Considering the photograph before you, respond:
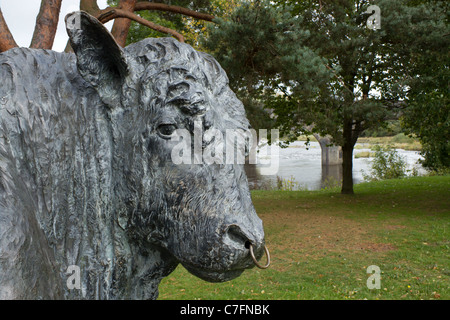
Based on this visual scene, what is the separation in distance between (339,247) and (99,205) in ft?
32.4

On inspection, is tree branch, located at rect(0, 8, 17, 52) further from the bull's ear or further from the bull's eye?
the bull's eye

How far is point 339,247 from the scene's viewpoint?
10438 mm

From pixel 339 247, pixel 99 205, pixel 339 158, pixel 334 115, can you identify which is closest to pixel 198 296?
pixel 339 247

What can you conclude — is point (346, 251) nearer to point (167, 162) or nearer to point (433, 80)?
point (433, 80)

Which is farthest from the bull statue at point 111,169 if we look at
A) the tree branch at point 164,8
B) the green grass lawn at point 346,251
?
the tree branch at point 164,8

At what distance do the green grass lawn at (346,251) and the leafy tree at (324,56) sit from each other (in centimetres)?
279

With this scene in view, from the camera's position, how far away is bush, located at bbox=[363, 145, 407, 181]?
992 inches

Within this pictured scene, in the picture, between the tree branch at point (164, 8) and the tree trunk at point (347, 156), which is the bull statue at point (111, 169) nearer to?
the tree branch at point (164, 8)

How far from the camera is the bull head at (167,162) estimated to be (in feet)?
4.21

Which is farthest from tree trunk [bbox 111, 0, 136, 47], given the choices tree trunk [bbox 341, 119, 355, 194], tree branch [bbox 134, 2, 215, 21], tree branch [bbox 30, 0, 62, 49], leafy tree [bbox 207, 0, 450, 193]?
tree trunk [bbox 341, 119, 355, 194]

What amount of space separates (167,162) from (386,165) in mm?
26666

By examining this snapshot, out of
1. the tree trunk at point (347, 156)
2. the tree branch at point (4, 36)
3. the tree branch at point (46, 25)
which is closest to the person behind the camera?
the tree branch at point (4, 36)

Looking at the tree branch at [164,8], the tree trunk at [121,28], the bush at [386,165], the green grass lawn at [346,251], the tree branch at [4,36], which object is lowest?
the green grass lawn at [346,251]
